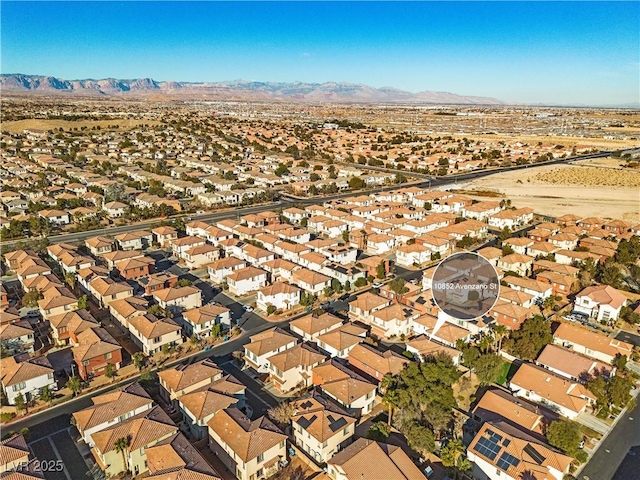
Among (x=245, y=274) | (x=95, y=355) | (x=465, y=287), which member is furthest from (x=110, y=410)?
(x=465, y=287)

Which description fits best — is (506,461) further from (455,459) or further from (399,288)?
(399,288)

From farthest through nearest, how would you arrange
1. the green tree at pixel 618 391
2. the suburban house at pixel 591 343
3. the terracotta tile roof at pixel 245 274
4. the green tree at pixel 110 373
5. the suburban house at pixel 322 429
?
the terracotta tile roof at pixel 245 274 → the suburban house at pixel 591 343 → the green tree at pixel 110 373 → the green tree at pixel 618 391 → the suburban house at pixel 322 429

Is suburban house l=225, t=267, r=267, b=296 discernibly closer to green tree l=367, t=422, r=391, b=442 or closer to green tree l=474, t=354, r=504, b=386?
green tree l=367, t=422, r=391, b=442

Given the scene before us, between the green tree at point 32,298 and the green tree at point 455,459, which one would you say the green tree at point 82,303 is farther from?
the green tree at point 455,459

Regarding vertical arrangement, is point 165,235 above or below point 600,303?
below

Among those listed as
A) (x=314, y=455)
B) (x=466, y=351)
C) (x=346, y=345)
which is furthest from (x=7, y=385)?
(x=466, y=351)

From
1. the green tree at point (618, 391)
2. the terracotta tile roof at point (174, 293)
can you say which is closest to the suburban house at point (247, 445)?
the terracotta tile roof at point (174, 293)
